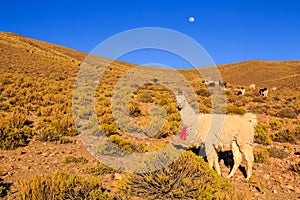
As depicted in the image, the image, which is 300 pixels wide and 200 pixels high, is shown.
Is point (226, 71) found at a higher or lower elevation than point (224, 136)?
higher

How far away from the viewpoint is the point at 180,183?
520 cm

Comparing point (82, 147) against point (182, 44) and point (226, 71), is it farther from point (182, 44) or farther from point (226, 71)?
point (226, 71)

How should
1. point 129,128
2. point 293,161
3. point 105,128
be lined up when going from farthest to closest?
point 129,128
point 105,128
point 293,161

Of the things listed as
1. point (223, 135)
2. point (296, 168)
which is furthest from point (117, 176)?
point (296, 168)

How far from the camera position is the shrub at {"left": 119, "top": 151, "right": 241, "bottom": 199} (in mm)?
4961

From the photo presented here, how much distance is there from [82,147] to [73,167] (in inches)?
64.5

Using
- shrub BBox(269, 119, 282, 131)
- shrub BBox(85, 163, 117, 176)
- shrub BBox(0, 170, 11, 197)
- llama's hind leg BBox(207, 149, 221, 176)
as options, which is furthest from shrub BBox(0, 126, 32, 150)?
shrub BBox(269, 119, 282, 131)

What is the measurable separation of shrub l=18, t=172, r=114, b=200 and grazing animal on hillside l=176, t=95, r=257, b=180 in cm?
261

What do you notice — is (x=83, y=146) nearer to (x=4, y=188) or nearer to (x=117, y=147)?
(x=117, y=147)

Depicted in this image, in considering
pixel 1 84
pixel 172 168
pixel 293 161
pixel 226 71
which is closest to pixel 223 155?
pixel 293 161

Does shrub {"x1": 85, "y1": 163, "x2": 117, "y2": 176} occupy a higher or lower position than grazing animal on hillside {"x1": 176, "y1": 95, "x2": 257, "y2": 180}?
lower

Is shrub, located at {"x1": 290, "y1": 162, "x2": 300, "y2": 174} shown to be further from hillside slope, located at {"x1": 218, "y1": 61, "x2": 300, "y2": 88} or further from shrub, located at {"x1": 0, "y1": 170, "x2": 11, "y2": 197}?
hillside slope, located at {"x1": 218, "y1": 61, "x2": 300, "y2": 88}

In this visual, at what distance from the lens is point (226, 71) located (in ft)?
290

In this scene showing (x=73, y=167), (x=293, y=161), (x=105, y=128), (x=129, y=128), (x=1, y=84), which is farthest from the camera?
(x=1, y=84)
